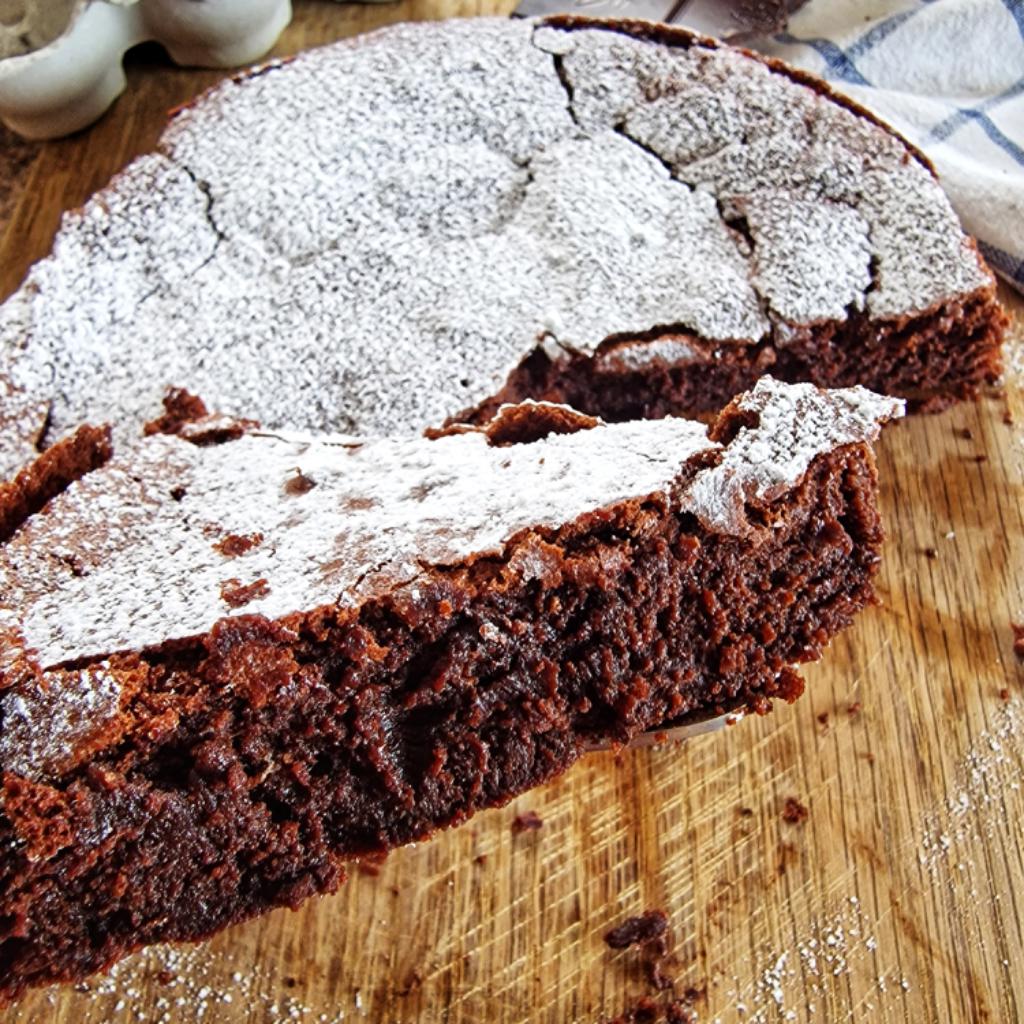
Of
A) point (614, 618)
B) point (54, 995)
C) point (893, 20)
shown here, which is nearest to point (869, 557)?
point (614, 618)

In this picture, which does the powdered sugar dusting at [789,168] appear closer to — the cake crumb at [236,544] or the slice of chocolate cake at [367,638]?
the slice of chocolate cake at [367,638]

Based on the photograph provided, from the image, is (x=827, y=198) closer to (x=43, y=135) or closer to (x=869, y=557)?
(x=869, y=557)

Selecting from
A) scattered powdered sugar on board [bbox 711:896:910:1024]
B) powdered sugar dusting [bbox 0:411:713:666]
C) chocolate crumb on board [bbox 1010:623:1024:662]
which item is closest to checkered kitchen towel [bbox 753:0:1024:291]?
chocolate crumb on board [bbox 1010:623:1024:662]

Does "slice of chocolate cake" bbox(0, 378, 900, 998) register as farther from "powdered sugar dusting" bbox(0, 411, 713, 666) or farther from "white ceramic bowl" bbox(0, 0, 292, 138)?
"white ceramic bowl" bbox(0, 0, 292, 138)

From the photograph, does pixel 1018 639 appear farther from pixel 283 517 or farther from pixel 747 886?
pixel 283 517

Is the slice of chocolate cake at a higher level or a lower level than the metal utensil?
higher

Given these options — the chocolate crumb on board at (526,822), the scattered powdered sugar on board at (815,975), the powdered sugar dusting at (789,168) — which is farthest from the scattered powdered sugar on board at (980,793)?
the powdered sugar dusting at (789,168)

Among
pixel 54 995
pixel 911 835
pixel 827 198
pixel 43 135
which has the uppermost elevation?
pixel 43 135
